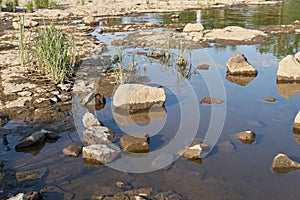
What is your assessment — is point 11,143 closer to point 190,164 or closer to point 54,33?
point 190,164

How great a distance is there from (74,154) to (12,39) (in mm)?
9555

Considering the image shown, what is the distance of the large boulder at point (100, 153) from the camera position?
4973 mm

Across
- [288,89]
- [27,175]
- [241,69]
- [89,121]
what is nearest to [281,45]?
[241,69]

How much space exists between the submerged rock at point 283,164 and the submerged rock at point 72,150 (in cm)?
278

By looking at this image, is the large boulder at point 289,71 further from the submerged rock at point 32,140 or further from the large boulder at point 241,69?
the submerged rock at point 32,140

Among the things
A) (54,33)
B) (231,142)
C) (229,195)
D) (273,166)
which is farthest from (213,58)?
(229,195)

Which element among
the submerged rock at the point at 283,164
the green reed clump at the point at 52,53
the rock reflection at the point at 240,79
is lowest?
the submerged rock at the point at 283,164

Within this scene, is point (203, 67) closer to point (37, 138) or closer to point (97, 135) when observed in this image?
point (97, 135)

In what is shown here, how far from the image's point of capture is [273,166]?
193 inches

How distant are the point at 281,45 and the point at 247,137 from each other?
7.95 meters

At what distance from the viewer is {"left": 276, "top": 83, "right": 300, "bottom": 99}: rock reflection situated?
25.6ft

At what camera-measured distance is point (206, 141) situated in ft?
18.6

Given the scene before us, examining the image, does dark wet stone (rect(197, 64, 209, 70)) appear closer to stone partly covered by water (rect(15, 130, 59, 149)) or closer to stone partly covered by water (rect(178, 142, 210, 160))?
stone partly covered by water (rect(178, 142, 210, 160))

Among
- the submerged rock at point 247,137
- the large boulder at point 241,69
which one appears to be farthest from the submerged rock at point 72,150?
the large boulder at point 241,69
